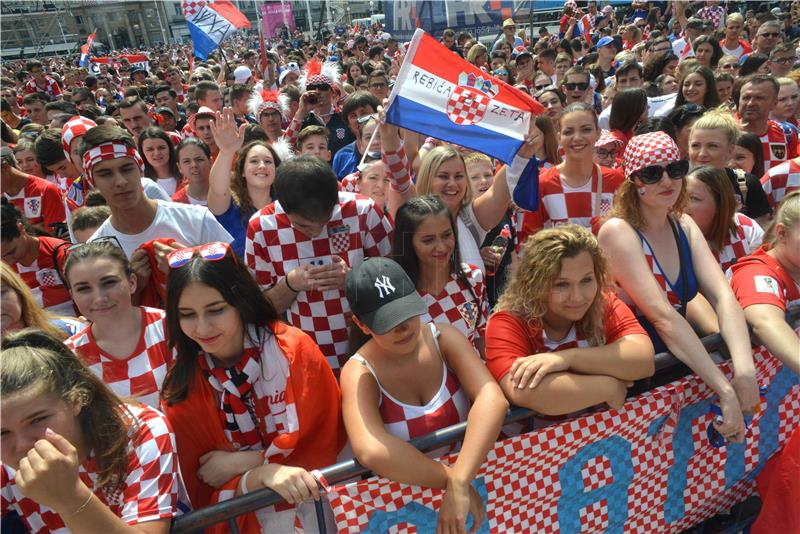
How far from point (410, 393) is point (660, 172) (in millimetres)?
1468

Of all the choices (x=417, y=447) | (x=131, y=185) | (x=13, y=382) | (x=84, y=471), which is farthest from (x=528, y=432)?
(x=131, y=185)

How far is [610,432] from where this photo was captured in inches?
85.5

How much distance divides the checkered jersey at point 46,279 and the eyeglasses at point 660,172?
3109mm

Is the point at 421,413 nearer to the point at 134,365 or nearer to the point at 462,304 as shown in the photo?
the point at 462,304

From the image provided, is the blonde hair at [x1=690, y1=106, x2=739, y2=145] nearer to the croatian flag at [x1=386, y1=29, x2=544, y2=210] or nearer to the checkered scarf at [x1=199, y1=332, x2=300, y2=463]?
the croatian flag at [x1=386, y1=29, x2=544, y2=210]

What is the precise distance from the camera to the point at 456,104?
3.12m

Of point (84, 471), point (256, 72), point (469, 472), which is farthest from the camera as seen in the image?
point (256, 72)

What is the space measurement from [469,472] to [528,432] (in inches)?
16.9

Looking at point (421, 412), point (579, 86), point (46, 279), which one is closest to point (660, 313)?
point (421, 412)

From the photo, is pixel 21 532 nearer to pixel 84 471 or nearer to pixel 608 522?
pixel 84 471

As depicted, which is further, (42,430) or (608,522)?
(608,522)

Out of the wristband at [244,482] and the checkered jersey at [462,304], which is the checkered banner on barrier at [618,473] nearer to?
the wristband at [244,482]

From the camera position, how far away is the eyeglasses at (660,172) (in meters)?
2.43

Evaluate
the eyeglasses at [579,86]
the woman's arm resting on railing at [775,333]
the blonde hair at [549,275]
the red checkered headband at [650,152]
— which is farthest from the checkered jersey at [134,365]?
the eyeglasses at [579,86]
